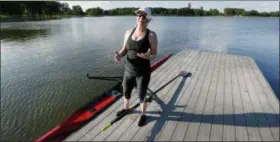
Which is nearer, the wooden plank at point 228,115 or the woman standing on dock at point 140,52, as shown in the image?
the woman standing on dock at point 140,52

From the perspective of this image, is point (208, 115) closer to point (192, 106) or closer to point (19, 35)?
point (192, 106)

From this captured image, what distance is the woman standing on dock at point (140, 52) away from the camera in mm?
3081

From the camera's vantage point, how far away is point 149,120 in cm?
384

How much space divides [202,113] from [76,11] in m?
119

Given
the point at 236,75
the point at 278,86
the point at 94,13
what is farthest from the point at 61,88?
the point at 94,13

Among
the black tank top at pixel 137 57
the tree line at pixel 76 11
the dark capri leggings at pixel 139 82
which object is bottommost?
the dark capri leggings at pixel 139 82

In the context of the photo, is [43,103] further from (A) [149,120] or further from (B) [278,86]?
(B) [278,86]

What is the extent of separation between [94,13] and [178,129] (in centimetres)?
12716

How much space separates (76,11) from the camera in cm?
11125

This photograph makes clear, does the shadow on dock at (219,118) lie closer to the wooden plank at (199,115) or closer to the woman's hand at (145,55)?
the wooden plank at (199,115)

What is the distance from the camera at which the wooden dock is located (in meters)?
3.41

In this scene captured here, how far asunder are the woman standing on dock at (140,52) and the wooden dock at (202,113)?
0.43 meters

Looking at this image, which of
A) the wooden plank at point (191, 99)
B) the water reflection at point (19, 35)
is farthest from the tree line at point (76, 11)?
the wooden plank at point (191, 99)

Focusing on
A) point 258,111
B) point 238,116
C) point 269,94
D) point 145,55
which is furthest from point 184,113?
point 269,94
